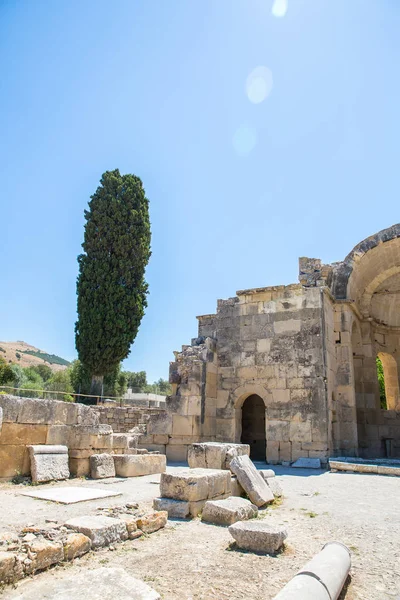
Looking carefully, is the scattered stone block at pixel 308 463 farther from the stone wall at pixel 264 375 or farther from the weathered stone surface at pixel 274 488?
the weathered stone surface at pixel 274 488

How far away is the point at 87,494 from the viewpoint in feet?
18.6

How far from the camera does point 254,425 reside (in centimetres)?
1413

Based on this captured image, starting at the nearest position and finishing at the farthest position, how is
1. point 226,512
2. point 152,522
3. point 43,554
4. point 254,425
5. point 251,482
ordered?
point 43,554 → point 152,522 → point 226,512 → point 251,482 → point 254,425

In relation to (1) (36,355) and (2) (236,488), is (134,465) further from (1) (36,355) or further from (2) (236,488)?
(1) (36,355)

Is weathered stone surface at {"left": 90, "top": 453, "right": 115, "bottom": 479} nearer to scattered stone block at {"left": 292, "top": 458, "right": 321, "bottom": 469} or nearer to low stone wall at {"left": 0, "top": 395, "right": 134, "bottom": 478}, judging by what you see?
low stone wall at {"left": 0, "top": 395, "right": 134, "bottom": 478}

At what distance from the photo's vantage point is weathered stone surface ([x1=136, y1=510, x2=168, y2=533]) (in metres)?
4.23

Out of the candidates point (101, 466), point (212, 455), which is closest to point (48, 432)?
point (101, 466)

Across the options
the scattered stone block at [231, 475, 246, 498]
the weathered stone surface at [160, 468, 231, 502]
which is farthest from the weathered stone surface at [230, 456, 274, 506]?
the weathered stone surface at [160, 468, 231, 502]

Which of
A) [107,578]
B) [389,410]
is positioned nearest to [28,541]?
[107,578]

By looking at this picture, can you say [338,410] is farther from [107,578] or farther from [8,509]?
[107,578]

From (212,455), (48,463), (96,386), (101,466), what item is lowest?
(101,466)

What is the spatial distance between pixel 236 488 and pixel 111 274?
60.8 feet

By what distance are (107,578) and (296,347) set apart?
9285 mm

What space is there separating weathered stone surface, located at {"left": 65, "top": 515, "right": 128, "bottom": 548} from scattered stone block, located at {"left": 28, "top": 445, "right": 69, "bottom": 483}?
3.10 m
